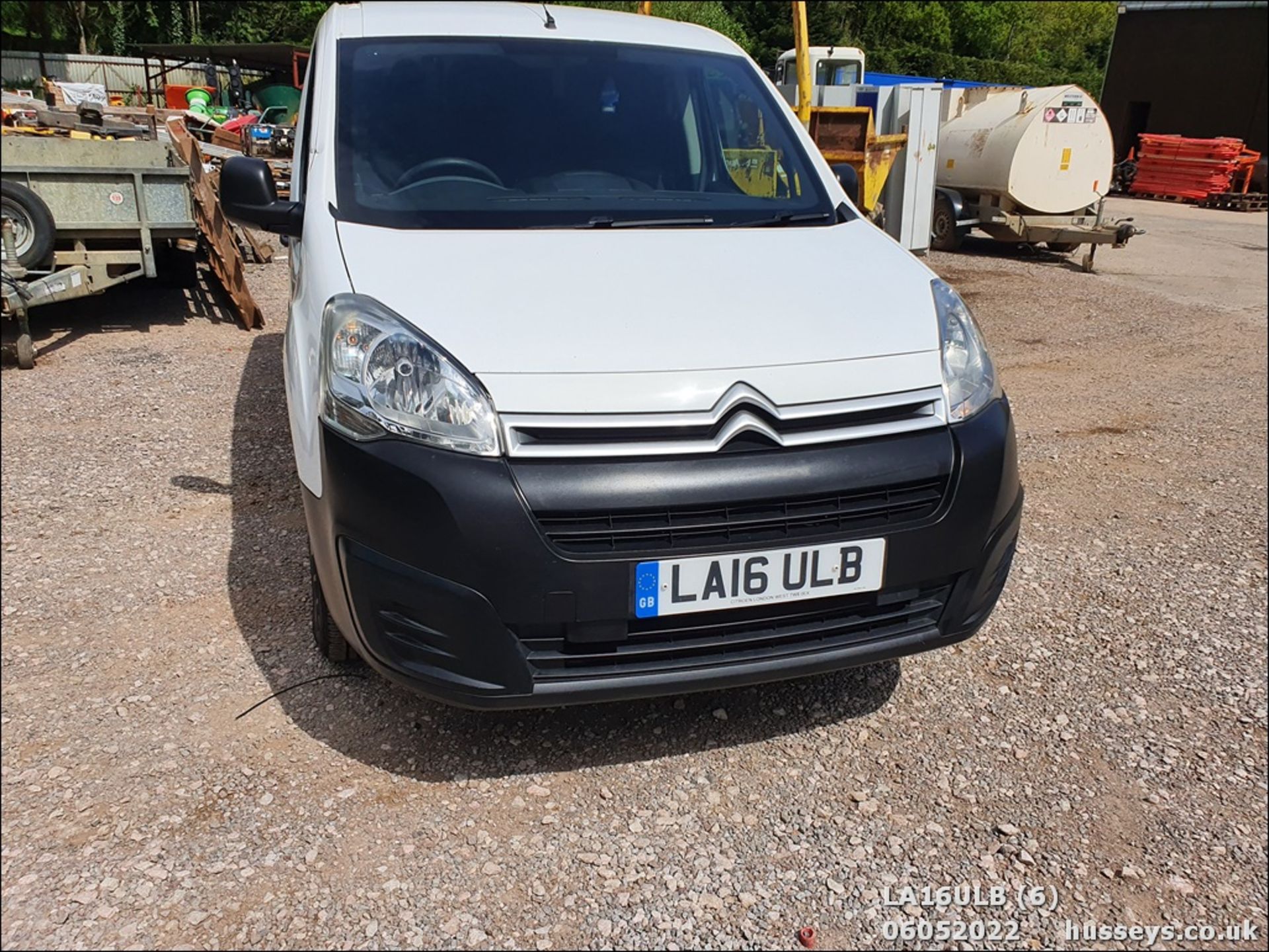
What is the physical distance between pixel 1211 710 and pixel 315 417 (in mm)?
2512

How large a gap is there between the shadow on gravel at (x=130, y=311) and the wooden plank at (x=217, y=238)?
26 centimetres

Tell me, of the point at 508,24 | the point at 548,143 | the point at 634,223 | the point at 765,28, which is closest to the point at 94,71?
the point at 765,28

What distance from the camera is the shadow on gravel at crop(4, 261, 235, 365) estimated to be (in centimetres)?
623

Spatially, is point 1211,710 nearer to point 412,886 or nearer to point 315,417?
point 412,886

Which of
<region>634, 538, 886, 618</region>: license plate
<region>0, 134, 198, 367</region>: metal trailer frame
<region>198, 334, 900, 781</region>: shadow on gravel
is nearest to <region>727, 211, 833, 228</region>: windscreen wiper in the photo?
<region>634, 538, 886, 618</region>: license plate

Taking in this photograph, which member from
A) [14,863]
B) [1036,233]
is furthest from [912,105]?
[14,863]

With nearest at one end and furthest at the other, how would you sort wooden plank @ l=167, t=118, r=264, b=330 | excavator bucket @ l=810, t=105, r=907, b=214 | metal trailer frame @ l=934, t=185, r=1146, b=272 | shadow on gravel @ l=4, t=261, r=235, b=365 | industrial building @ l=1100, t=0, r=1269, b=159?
1. shadow on gravel @ l=4, t=261, r=235, b=365
2. wooden plank @ l=167, t=118, r=264, b=330
3. excavator bucket @ l=810, t=105, r=907, b=214
4. metal trailer frame @ l=934, t=185, r=1146, b=272
5. industrial building @ l=1100, t=0, r=1269, b=159

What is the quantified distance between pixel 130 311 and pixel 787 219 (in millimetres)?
6018

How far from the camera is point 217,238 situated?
299 inches

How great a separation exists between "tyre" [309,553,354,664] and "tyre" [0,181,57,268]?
13.7ft

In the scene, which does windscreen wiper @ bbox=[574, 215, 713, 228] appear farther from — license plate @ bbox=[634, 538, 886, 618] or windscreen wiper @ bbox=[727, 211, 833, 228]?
license plate @ bbox=[634, 538, 886, 618]

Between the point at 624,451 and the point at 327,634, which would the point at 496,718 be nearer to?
the point at 327,634

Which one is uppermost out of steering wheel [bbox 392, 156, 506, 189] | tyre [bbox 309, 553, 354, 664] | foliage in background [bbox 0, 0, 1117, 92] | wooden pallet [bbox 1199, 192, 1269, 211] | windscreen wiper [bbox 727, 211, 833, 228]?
foliage in background [bbox 0, 0, 1117, 92]

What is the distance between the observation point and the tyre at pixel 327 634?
2707 millimetres
